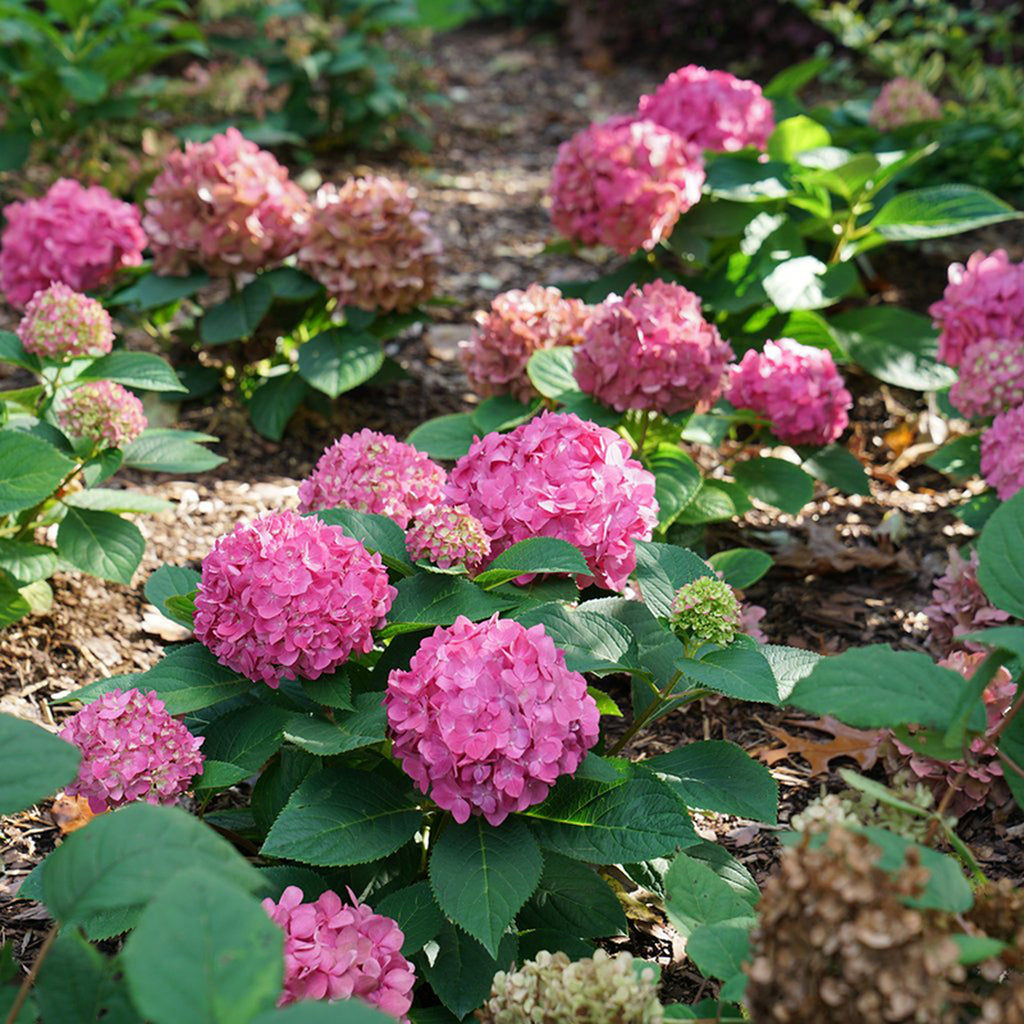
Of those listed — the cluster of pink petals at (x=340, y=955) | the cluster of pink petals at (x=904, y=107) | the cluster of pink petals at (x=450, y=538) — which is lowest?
Result: the cluster of pink petals at (x=340, y=955)

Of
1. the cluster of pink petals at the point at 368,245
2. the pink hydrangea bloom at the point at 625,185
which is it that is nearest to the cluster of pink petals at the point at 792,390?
the pink hydrangea bloom at the point at 625,185

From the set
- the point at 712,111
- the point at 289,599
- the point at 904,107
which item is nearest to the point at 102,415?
the point at 289,599

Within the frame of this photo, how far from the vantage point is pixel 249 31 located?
273 inches

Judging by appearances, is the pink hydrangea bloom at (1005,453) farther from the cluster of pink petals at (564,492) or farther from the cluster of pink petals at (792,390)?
the cluster of pink petals at (564,492)

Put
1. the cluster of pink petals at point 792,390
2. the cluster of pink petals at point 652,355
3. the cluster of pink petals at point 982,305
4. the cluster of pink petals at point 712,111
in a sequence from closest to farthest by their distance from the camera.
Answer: the cluster of pink petals at point 652,355 < the cluster of pink petals at point 792,390 < the cluster of pink petals at point 982,305 < the cluster of pink petals at point 712,111

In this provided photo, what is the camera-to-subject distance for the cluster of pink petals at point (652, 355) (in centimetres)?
239

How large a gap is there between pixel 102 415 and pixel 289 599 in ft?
2.93

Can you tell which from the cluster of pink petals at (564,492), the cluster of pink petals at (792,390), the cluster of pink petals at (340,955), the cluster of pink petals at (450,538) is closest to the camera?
the cluster of pink petals at (340,955)

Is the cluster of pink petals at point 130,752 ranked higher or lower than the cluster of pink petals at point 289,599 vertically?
lower

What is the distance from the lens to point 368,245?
123 inches

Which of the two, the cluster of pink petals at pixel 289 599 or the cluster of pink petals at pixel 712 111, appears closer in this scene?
the cluster of pink petals at pixel 289 599

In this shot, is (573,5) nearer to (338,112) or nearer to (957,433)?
(338,112)

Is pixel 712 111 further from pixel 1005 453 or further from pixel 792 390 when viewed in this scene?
pixel 1005 453

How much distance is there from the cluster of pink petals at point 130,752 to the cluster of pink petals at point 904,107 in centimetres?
345
